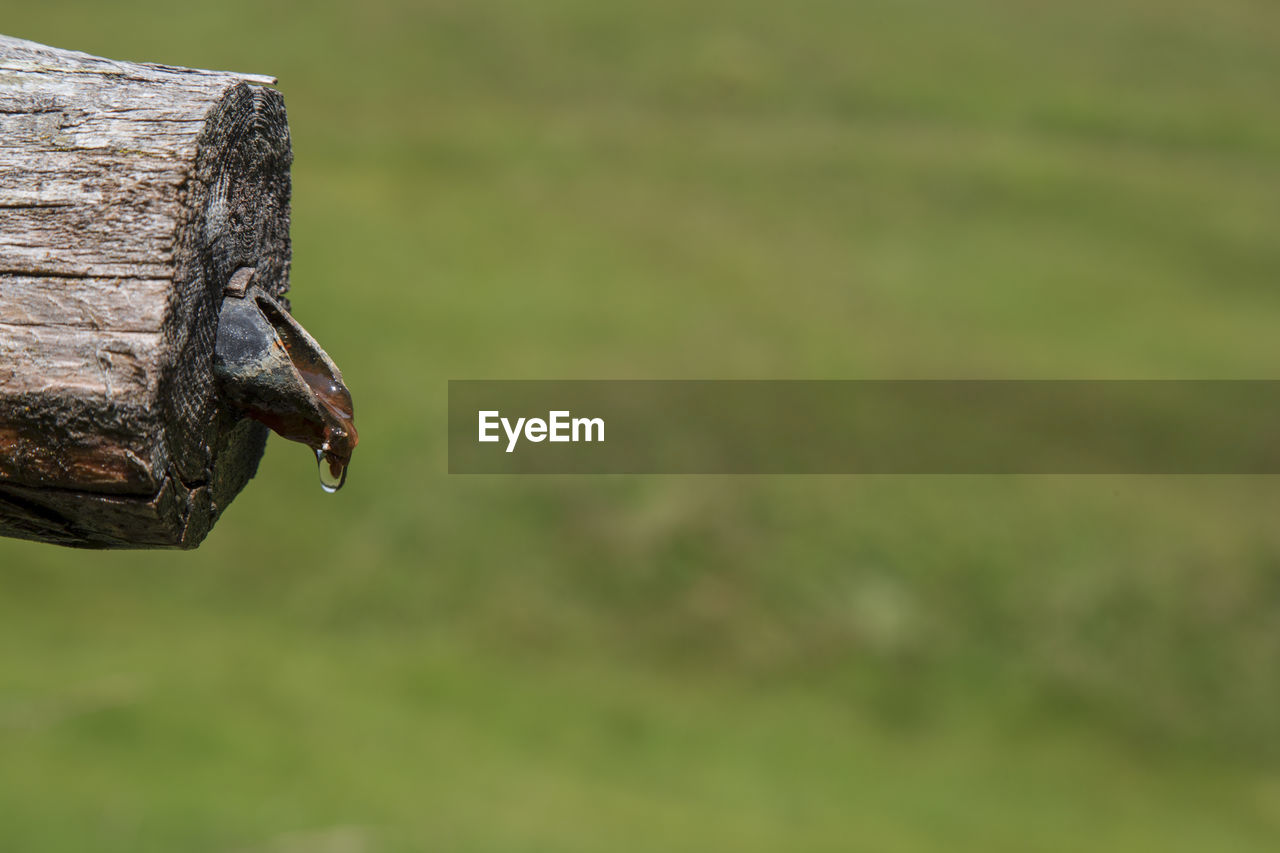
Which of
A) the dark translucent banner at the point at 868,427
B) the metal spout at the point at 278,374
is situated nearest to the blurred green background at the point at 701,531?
the dark translucent banner at the point at 868,427

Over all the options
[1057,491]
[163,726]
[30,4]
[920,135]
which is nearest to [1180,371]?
[1057,491]

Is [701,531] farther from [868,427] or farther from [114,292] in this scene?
[114,292]

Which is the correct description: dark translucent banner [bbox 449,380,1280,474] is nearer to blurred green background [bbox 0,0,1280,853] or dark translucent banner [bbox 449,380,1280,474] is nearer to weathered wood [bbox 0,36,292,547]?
blurred green background [bbox 0,0,1280,853]

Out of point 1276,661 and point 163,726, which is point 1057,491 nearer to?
point 1276,661

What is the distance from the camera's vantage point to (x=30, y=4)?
11.0 m

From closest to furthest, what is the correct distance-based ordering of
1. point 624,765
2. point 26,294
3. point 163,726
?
point 26,294, point 163,726, point 624,765

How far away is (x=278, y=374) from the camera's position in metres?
1.21

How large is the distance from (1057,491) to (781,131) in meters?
5.05

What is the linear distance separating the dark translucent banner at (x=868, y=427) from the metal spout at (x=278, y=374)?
6193 millimetres

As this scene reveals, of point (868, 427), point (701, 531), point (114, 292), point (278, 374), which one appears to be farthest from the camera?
point (868, 427)

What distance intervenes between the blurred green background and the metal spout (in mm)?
4169

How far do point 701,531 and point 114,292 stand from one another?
6374 millimetres

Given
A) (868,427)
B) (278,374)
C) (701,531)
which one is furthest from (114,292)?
(868,427)

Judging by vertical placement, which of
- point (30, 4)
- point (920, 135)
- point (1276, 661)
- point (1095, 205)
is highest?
point (30, 4)
